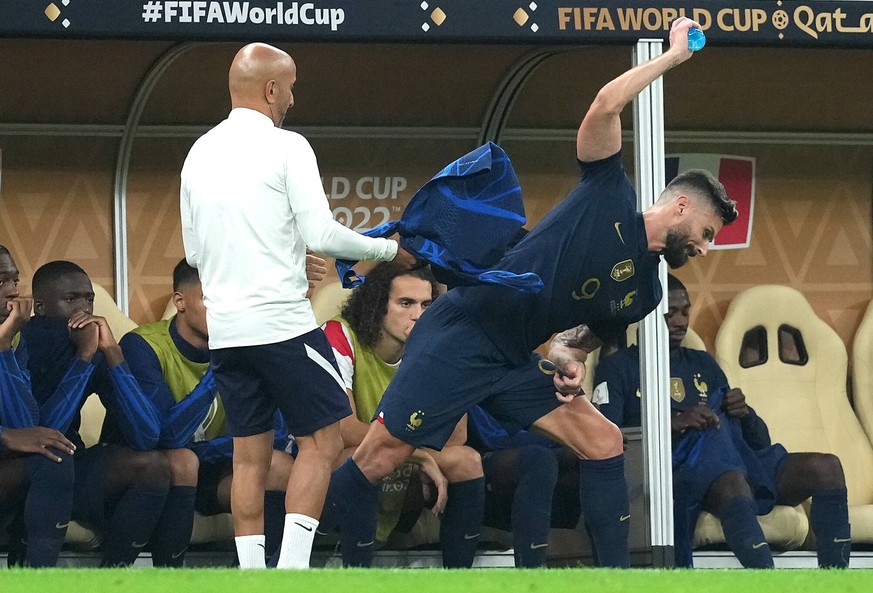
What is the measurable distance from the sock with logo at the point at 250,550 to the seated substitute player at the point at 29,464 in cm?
101

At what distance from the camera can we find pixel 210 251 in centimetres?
482

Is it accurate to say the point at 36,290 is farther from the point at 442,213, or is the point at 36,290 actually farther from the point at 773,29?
the point at 773,29

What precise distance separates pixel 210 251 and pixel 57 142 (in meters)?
2.54

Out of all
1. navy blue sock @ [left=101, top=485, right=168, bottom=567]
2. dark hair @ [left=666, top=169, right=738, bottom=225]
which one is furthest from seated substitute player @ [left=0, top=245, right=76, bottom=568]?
dark hair @ [left=666, top=169, right=738, bottom=225]

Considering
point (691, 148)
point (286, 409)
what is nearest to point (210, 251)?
point (286, 409)

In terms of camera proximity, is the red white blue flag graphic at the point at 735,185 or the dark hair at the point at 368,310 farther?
the red white blue flag graphic at the point at 735,185

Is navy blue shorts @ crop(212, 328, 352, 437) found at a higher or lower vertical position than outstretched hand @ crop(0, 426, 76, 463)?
higher

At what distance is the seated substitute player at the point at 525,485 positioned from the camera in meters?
5.98

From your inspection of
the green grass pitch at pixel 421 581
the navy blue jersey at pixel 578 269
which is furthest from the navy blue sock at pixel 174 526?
the green grass pitch at pixel 421 581

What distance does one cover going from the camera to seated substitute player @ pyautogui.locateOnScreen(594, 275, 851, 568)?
6.37 meters

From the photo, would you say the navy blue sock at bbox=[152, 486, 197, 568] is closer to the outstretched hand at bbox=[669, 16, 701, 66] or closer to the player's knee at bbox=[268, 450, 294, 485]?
the player's knee at bbox=[268, 450, 294, 485]

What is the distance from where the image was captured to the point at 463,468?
5992 millimetres

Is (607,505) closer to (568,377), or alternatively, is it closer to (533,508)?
(568,377)

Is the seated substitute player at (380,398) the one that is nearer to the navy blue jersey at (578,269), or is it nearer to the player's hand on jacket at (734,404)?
the navy blue jersey at (578,269)
